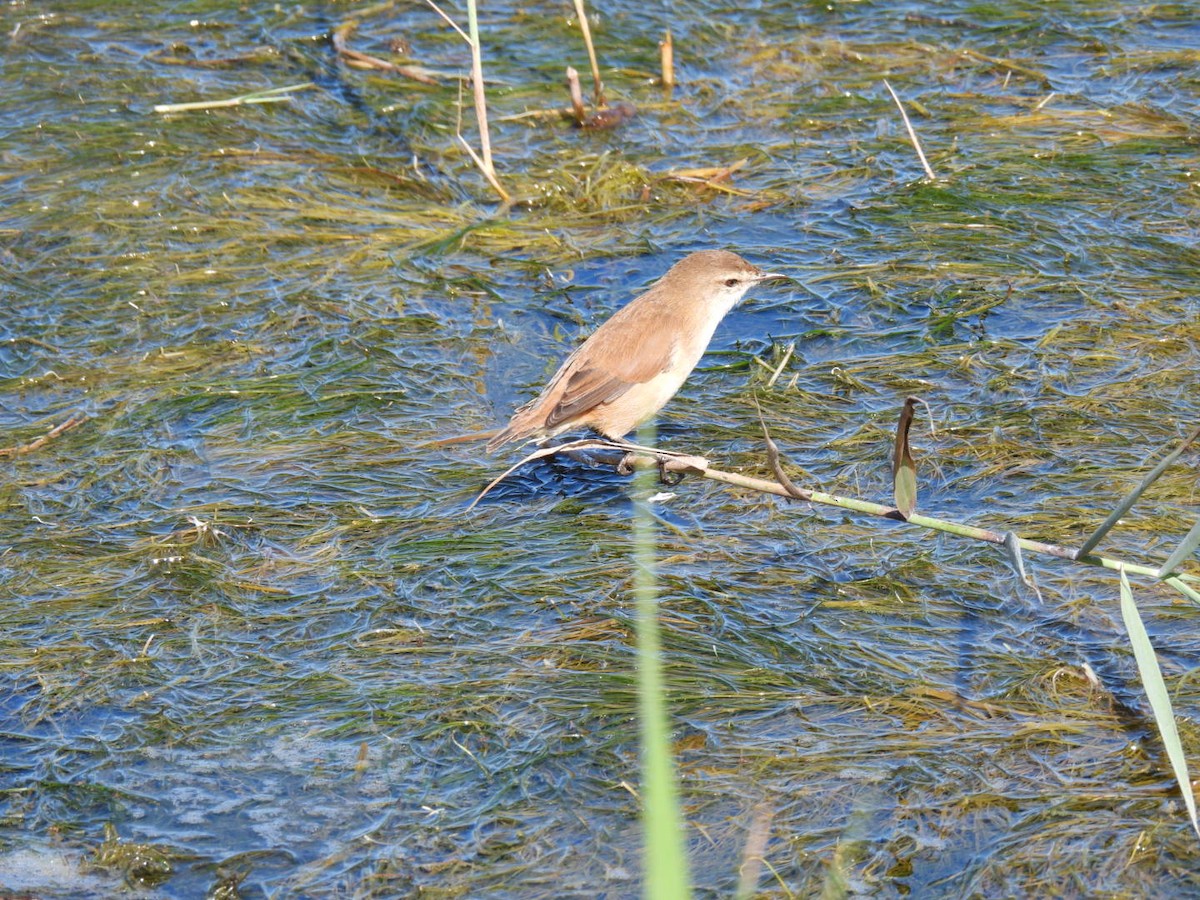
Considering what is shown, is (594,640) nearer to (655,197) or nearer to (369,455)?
(369,455)

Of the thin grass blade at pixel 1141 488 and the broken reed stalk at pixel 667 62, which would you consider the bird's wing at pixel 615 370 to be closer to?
the thin grass blade at pixel 1141 488

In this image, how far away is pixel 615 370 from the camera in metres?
5.73

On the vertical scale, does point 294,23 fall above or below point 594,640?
above

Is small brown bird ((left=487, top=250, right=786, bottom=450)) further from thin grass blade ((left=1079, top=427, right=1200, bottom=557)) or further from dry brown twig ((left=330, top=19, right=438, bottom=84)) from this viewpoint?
dry brown twig ((left=330, top=19, right=438, bottom=84))

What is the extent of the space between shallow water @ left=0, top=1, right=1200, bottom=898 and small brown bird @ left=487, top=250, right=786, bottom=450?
9.6 inches

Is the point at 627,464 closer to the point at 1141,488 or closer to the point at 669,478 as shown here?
the point at 669,478

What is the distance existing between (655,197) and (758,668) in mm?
3727

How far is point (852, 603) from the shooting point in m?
4.74

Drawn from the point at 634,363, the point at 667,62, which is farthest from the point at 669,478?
the point at 667,62

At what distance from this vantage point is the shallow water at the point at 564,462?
3.95m

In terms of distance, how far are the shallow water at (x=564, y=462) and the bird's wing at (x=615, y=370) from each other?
1.06 feet

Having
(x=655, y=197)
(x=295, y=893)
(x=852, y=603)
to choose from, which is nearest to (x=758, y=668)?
(x=852, y=603)

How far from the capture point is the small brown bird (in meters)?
5.72

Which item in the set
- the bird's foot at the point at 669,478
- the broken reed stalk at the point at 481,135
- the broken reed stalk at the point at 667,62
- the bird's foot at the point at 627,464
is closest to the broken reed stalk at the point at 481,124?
the broken reed stalk at the point at 481,135
